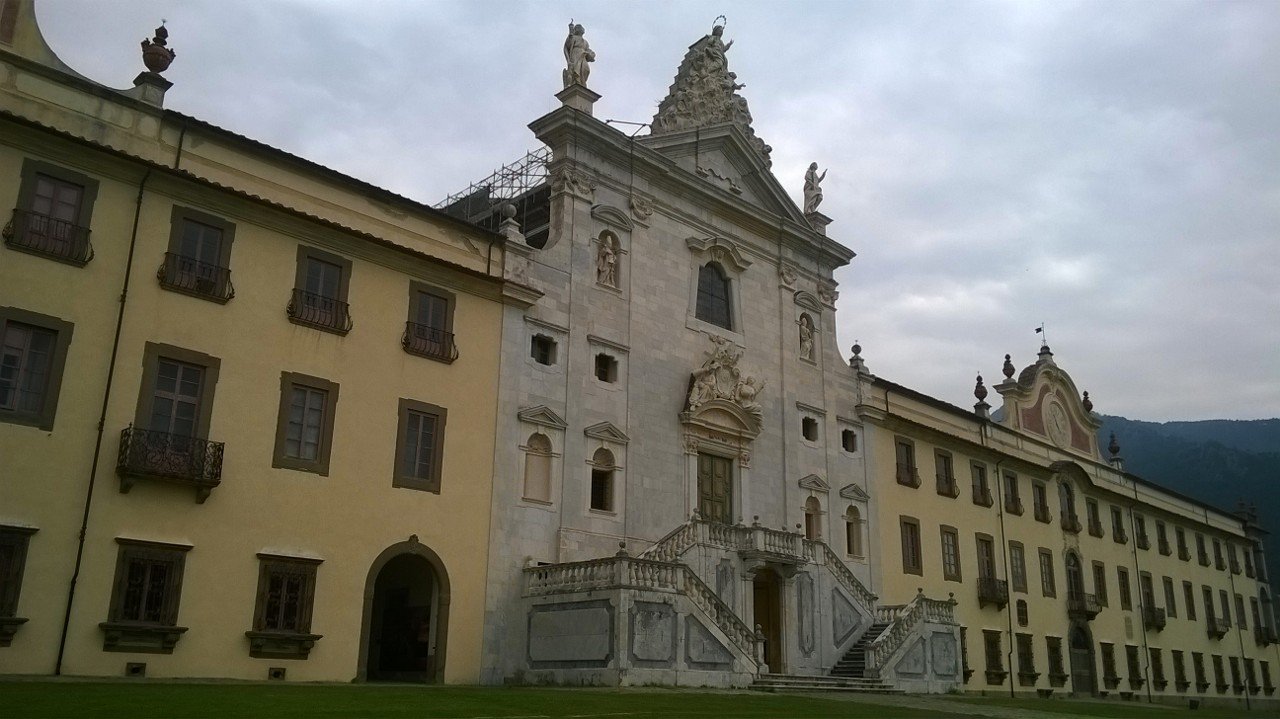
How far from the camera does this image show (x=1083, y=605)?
48.5 metres

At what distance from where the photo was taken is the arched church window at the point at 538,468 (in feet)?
93.5

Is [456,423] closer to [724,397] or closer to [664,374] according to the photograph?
[664,374]

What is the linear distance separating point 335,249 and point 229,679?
10.1 meters

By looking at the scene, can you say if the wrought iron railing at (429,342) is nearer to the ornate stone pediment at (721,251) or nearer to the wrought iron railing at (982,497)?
the ornate stone pediment at (721,251)

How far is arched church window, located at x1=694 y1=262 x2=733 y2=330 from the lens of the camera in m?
35.2

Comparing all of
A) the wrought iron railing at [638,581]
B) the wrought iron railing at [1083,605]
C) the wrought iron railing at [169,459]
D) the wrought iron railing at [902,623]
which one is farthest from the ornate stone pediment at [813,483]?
the wrought iron railing at [169,459]

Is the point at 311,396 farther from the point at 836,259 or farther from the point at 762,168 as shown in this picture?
the point at 836,259

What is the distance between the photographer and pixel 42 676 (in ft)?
62.4

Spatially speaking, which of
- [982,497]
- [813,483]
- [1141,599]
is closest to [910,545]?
[982,497]

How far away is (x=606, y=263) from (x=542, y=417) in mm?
5721

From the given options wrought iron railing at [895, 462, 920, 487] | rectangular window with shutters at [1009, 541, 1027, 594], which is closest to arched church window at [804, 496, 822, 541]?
wrought iron railing at [895, 462, 920, 487]

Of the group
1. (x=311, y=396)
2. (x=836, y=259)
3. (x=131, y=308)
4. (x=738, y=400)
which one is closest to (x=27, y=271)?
(x=131, y=308)

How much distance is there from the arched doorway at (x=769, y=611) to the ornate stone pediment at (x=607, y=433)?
18.5 feet

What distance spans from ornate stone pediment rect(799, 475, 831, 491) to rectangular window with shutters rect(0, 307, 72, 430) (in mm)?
22979
